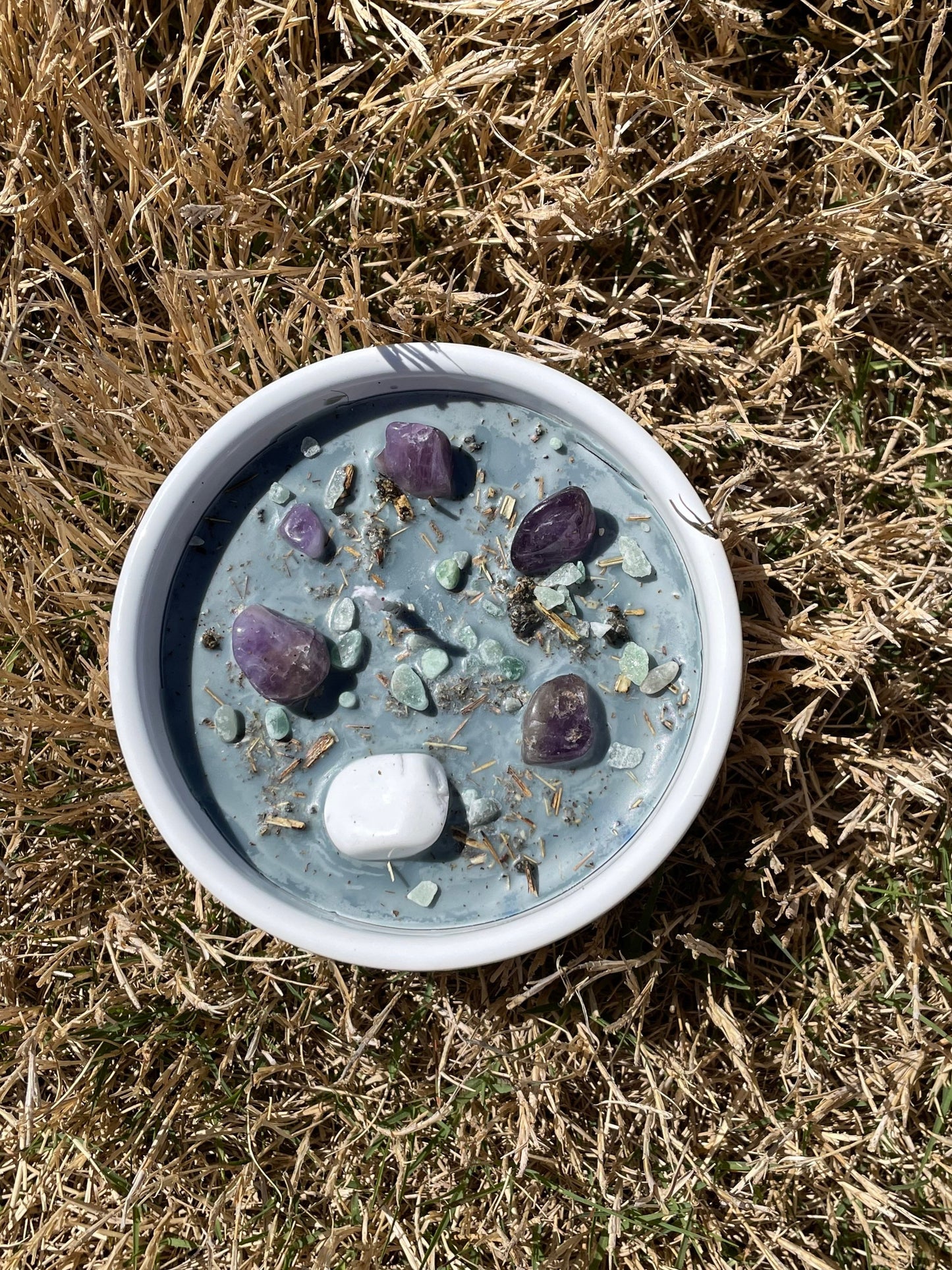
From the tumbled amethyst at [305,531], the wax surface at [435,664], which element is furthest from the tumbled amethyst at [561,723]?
the tumbled amethyst at [305,531]

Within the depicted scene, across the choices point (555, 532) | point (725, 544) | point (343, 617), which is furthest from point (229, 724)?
point (725, 544)

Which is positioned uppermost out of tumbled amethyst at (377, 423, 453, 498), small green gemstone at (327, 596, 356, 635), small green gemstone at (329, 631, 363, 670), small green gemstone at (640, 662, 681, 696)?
tumbled amethyst at (377, 423, 453, 498)

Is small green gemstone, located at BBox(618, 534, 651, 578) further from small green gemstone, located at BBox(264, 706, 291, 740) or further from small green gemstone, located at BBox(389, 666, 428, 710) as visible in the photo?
small green gemstone, located at BBox(264, 706, 291, 740)

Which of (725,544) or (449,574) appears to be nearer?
(449,574)

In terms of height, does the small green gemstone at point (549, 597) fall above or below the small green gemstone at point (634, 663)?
above

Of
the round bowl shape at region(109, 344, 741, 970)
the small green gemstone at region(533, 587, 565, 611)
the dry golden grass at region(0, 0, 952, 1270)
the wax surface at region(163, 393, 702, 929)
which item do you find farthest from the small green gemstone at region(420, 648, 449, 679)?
the dry golden grass at region(0, 0, 952, 1270)

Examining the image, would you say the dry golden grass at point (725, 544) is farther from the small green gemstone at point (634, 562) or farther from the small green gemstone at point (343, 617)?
the small green gemstone at point (343, 617)

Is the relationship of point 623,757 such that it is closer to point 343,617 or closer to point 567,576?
point 567,576
